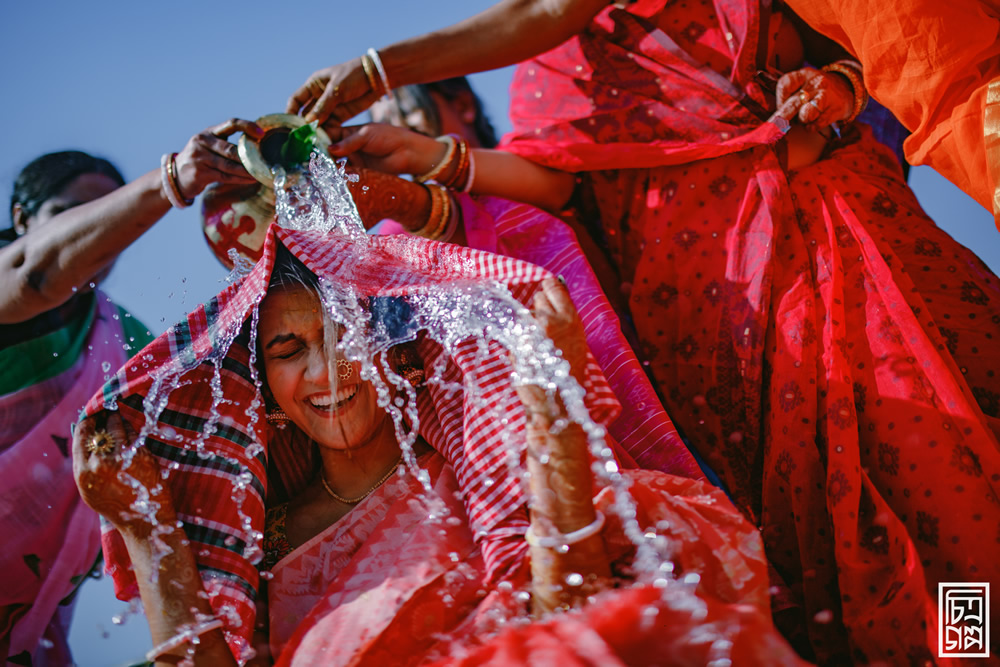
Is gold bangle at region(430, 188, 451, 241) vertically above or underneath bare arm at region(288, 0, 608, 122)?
underneath

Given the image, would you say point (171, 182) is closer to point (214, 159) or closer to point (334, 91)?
point (214, 159)

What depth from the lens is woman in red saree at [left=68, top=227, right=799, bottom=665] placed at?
4.76 feet

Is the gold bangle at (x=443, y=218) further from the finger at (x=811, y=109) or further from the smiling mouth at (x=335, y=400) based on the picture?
the finger at (x=811, y=109)

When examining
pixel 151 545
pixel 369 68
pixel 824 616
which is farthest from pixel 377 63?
pixel 824 616

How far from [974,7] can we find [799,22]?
0.53 metres

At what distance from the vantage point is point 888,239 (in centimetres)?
199

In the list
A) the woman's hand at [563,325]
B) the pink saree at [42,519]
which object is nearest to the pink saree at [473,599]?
the woman's hand at [563,325]

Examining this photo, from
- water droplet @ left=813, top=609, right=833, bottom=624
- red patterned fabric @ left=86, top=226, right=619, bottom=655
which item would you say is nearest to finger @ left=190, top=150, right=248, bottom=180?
red patterned fabric @ left=86, top=226, right=619, bottom=655

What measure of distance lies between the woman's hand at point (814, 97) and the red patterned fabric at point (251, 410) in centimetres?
93

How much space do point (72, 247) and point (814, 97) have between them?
2.12 meters

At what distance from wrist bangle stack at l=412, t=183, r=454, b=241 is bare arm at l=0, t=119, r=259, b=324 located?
492 millimetres

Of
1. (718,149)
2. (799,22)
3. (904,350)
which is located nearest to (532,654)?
(904,350)

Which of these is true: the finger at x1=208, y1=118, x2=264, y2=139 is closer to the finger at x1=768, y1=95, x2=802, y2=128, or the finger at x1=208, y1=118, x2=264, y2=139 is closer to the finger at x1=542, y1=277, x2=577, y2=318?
the finger at x1=542, y1=277, x2=577, y2=318

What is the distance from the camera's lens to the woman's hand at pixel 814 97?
79.7 inches
